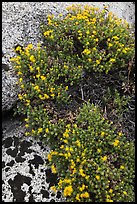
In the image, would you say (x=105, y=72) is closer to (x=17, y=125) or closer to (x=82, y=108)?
(x=82, y=108)

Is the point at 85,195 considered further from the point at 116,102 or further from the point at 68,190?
the point at 116,102

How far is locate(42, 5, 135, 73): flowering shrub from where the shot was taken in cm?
517

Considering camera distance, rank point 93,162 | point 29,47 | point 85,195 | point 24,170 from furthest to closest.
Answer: point 29,47
point 24,170
point 93,162
point 85,195

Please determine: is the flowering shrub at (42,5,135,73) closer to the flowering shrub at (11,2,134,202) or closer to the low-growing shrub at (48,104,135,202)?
the flowering shrub at (11,2,134,202)

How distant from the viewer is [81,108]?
511 centimetres

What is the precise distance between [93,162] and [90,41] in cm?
191

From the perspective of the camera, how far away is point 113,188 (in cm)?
425

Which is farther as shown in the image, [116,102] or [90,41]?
[90,41]

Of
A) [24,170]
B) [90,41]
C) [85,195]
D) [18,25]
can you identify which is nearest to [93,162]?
[85,195]

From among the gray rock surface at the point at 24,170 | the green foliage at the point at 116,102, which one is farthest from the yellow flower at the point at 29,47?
the green foliage at the point at 116,102

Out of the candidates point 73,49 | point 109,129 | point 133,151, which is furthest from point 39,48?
point 133,151

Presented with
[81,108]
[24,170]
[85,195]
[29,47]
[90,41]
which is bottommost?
[85,195]

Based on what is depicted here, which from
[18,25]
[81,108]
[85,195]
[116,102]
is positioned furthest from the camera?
[18,25]

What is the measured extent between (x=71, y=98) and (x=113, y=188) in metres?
1.52
